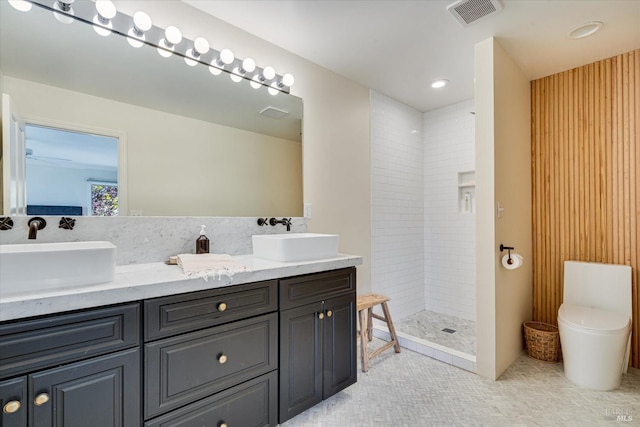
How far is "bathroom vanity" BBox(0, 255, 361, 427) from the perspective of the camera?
0.97 m

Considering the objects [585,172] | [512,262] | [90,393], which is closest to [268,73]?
[90,393]

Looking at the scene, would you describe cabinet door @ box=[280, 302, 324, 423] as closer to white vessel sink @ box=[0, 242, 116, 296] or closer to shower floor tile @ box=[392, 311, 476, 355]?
white vessel sink @ box=[0, 242, 116, 296]

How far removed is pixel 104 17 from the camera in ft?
5.10

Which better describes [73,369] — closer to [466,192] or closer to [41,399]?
[41,399]

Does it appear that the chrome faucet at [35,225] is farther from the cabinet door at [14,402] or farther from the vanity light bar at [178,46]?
the vanity light bar at [178,46]

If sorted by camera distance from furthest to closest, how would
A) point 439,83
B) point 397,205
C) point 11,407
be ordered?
point 397,205, point 439,83, point 11,407

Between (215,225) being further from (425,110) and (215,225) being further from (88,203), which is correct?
(425,110)

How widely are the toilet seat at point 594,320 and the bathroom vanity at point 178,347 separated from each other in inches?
63.6

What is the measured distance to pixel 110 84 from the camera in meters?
1.61

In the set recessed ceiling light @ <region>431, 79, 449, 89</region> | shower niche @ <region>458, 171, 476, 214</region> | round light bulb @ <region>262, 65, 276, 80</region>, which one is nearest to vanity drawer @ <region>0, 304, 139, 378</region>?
round light bulb @ <region>262, 65, 276, 80</region>

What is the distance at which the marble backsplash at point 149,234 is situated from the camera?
142cm

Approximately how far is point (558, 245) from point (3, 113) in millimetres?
3916

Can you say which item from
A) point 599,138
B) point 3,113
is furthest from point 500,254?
point 3,113

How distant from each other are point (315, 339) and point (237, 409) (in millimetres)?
519
